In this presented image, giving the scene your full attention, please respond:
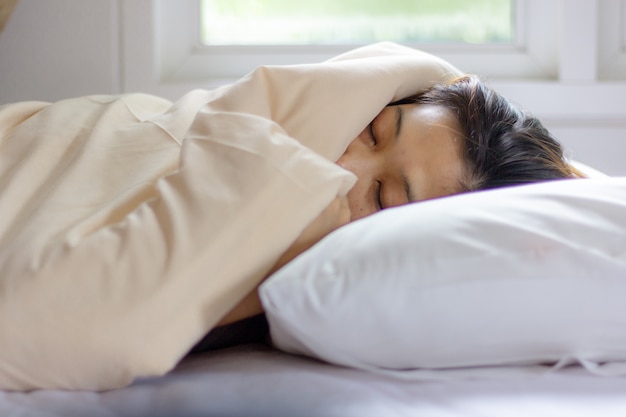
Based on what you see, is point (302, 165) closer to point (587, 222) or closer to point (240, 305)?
point (240, 305)

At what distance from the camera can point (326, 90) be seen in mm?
992

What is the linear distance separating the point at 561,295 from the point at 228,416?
305 millimetres

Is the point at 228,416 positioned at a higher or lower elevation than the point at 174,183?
lower

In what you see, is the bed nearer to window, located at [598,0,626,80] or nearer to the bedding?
the bedding

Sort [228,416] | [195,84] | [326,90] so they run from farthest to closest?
[195,84], [326,90], [228,416]

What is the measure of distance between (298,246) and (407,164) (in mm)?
259

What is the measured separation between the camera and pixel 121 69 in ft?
5.56

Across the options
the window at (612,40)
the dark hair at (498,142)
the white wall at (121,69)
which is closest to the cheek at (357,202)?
the dark hair at (498,142)

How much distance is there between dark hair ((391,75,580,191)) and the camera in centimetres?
99

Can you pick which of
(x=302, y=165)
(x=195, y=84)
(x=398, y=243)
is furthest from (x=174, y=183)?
(x=195, y=84)

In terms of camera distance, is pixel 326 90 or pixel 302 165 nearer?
pixel 302 165

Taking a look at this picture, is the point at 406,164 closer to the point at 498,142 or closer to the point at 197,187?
the point at 498,142

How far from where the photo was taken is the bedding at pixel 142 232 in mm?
644

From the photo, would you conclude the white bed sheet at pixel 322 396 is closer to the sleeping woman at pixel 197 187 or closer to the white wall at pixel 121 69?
the sleeping woman at pixel 197 187
